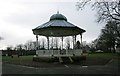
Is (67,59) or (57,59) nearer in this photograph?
(57,59)

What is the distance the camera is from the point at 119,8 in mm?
28203

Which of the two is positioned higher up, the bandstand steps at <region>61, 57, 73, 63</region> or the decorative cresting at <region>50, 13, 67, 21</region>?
the decorative cresting at <region>50, 13, 67, 21</region>

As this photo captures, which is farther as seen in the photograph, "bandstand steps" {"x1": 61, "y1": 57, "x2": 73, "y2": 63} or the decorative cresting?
the decorative cresting

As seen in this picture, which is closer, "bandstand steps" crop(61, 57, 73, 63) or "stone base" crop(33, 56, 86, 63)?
"bandstand steps" crop(61, 57, 73, 63)

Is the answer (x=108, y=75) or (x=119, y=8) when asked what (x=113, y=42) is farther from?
(x=108, y=75)

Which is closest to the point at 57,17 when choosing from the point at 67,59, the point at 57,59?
the point at 67,59

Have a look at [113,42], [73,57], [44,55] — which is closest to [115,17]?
[73,57]

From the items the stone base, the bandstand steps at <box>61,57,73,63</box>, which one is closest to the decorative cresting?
the stone base

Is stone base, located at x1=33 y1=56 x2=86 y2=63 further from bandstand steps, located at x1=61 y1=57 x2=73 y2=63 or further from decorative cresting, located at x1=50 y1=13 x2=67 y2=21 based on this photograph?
decorative cresting, located at x1=50 y1=13 x2=67 y2=21

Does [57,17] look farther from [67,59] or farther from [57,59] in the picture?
[57,59]

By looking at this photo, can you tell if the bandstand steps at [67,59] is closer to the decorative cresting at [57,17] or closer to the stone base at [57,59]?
the stone base at [57,59]

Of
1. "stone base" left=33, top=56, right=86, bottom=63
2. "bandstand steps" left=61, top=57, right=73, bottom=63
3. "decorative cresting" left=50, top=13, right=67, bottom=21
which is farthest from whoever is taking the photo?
"decorative cresting" left=50, top=13, right=67, bottom=21

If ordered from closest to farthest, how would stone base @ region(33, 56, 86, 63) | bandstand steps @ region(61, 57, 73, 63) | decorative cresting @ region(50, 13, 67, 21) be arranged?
bandstand steps @ region(61, 57, 73, 63) → stone base @ region(33, 56, 86, 63) → decorative cresting @ region(50, 13, 67, 21)

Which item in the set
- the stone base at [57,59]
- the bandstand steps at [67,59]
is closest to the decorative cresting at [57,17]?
the stone base at [57,59]
